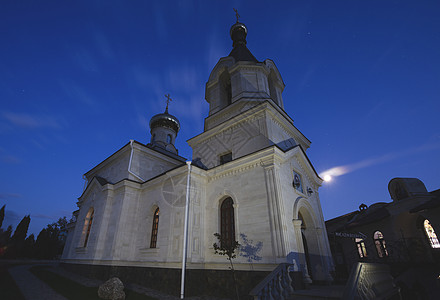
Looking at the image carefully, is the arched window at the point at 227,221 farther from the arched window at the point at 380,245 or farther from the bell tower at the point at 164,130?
the arched window at the point at 380,245

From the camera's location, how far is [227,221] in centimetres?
1040

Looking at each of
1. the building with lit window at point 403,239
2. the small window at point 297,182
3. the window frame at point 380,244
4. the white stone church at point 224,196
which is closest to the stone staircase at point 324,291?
the white stone church at point 224,196

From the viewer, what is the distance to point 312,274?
34.5ft

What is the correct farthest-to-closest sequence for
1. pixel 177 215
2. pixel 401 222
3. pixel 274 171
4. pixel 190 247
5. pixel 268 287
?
pixel 401 222 → pixel 177 215 → pixel 190 247 → pixel 274 171 → pixel 268 287

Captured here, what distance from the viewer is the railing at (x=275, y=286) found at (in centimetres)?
570

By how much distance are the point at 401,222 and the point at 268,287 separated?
15372 millimetres

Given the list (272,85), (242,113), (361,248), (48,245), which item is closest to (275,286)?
(242,113)

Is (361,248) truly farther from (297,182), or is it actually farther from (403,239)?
(297,182)

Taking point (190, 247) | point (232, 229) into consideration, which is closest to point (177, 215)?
point (190, 247)

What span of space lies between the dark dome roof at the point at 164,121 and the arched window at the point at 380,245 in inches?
867

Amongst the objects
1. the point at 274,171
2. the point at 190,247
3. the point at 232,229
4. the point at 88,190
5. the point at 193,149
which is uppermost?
the point at 193,149

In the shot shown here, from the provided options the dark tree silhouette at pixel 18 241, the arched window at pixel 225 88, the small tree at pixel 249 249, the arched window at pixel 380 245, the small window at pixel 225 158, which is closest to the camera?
the small tree at pixel 249 249

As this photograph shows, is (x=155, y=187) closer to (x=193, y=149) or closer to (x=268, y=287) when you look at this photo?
(x=193, y=149)

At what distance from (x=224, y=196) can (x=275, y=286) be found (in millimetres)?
5059
